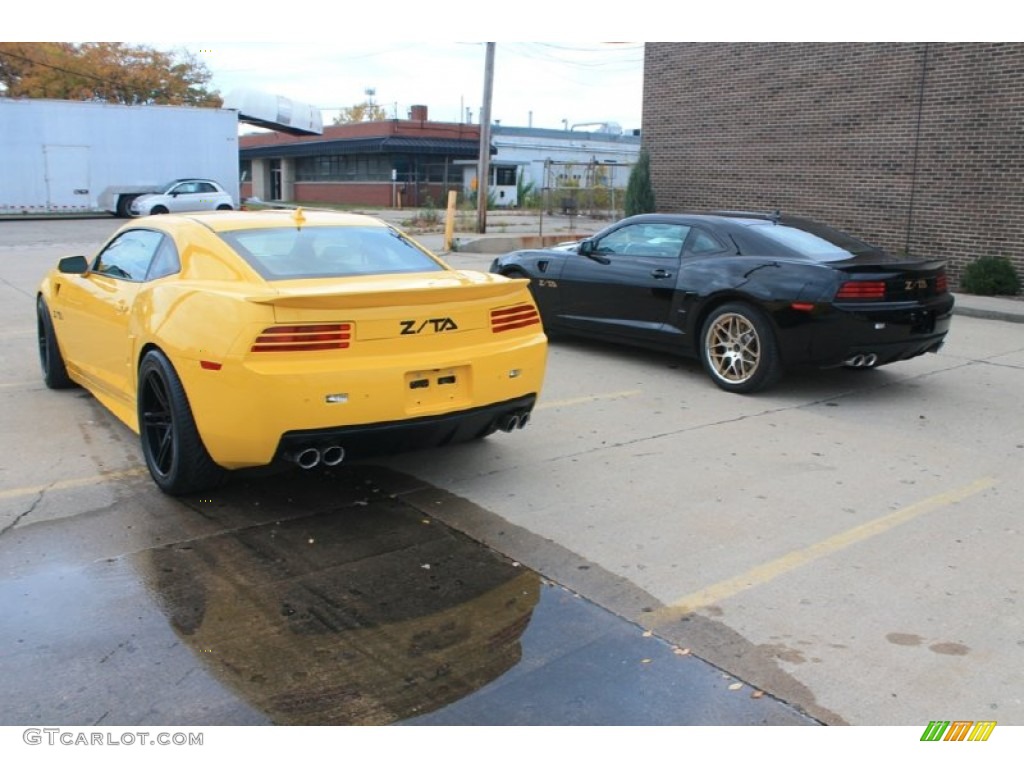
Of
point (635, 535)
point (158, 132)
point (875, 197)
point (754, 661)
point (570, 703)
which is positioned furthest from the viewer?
point (158, 132)

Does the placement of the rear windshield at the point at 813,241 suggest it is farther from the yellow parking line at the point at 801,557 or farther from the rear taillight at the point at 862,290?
the yellow parking line at the point at 801,557

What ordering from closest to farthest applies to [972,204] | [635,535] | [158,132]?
[635,535]
[972,204]
[158,132]

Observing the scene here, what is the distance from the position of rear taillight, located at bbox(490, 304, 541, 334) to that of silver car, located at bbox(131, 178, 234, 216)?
2601 cm

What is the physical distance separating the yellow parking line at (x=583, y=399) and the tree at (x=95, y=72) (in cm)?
4958

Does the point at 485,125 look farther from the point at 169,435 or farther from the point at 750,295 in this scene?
the point at 169,435

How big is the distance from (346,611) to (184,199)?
28.3 meters

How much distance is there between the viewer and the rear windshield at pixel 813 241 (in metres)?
7.52

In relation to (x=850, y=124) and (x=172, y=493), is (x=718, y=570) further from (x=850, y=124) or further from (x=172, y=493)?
(x=850, y=124)

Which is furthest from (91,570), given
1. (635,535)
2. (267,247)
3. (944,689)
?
(944,689)

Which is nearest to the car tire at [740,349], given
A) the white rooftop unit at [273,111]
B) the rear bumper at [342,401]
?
the rear bumper at [342,401]

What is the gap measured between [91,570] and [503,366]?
216 cm

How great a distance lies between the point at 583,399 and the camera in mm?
7227

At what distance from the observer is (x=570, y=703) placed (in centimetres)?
306

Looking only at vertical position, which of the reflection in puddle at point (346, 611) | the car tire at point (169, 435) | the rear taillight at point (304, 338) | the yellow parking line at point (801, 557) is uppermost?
the rear taillight at point (304, 338)
